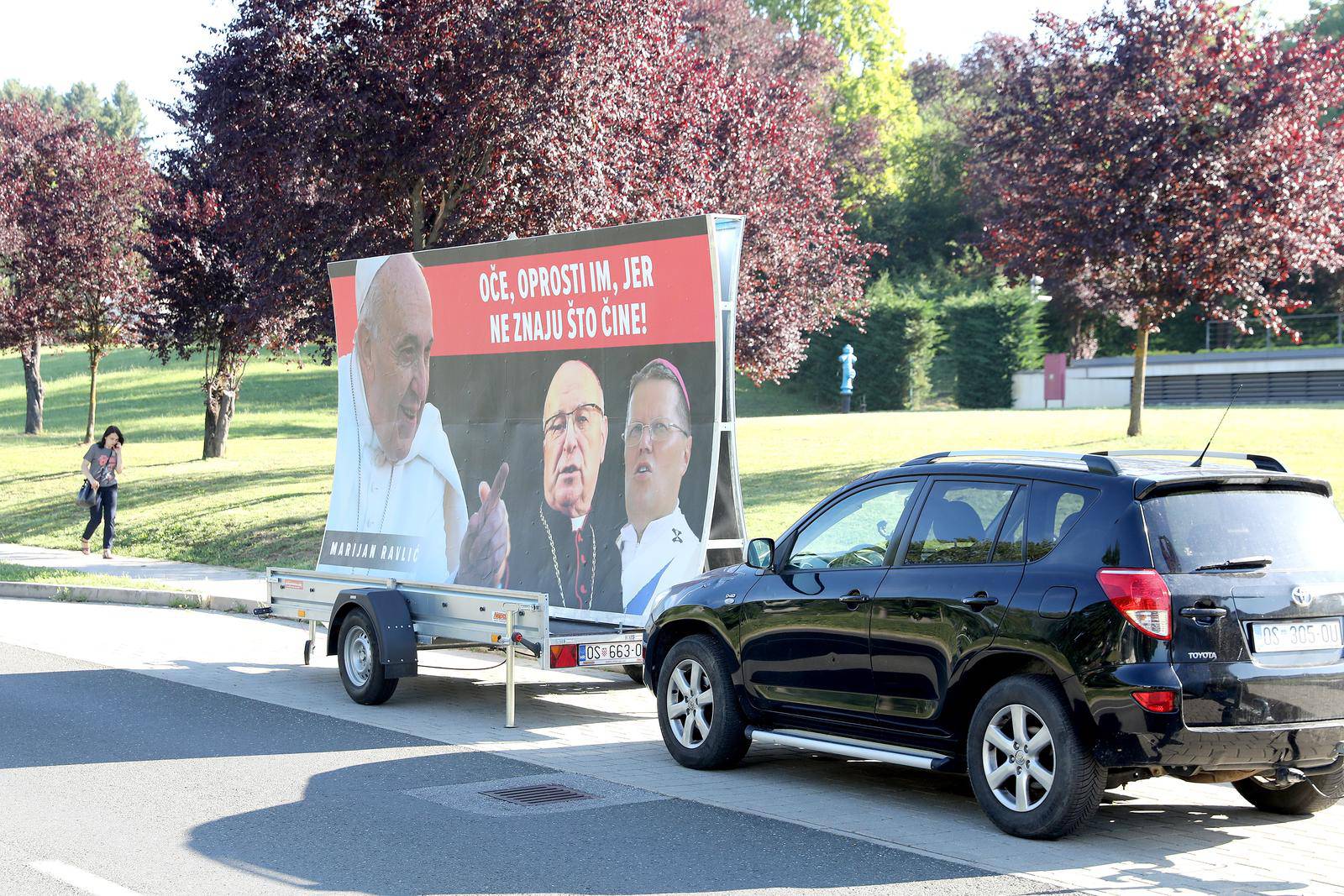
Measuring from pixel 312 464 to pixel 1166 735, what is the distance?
25.2 metres

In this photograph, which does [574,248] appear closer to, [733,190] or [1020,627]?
[1020,627]

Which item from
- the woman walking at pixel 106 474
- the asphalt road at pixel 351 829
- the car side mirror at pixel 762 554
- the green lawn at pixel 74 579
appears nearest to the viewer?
the asphalt road at pixel 351 829

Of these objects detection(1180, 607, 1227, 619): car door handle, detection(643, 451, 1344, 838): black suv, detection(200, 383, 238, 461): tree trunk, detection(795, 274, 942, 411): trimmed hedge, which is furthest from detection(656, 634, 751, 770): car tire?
detection(795, 274, 942, 411): trimmed hedge

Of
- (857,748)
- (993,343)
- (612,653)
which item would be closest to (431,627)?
(612,653)

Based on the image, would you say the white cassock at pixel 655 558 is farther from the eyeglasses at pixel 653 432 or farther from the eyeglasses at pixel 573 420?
the eyeglasses at pixel 573 420

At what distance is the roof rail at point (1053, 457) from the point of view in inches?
263

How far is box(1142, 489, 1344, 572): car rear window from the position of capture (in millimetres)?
6387

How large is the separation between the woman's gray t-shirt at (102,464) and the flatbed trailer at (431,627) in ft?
34.4

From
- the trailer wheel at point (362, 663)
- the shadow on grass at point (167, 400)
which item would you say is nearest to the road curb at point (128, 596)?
the trailer wheel at point (362, 663)

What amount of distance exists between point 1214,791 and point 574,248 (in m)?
5.87

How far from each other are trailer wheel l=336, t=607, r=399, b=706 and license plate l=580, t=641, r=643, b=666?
156 cm

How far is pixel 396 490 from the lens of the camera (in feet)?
40.5

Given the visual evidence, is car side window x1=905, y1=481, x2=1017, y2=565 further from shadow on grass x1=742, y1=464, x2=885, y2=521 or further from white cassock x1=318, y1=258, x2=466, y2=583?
shadow on grass x1=742, y1=464, x2=885, y2=521

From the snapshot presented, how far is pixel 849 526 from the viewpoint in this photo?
7613 millimetres
